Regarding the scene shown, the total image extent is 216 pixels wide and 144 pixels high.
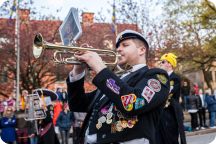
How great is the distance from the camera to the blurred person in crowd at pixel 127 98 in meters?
2.43

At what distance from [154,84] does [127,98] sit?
0.75ft

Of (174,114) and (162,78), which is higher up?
(162,78)

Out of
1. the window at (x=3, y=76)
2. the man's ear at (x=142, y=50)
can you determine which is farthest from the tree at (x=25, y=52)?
the man's ear at (x=142, y=50)

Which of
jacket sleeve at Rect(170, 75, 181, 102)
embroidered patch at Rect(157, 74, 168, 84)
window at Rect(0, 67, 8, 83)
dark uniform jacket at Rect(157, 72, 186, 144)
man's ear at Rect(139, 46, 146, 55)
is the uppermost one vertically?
man's ear at Rect(139, 46, 146, 55)

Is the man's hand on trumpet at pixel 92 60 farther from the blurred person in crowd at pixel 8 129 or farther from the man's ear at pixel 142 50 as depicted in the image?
the blurred person in crowd at pixel 8 129

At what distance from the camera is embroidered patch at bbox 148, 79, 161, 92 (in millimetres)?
2500

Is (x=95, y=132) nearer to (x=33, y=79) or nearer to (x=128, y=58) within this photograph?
(x=128, y=58)

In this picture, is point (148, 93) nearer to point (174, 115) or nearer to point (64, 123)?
point (174, 115)

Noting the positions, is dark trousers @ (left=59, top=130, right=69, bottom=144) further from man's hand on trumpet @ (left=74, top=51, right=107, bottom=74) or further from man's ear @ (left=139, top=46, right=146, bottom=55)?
man's hand on trumpet @ (left=74, top=51, right=107, bottom=74)

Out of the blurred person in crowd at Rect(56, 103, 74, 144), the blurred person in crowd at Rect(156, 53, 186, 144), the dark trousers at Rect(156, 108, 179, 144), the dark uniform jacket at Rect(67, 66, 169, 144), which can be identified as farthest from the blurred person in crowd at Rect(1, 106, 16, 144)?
the dark uniform jacket at Rect(67, 66, 169, 144)

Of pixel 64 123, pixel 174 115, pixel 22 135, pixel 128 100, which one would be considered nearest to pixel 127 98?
pixel 128 100

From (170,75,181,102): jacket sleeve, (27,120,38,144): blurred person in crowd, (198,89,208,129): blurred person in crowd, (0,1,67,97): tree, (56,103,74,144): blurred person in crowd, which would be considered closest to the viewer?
(170,75,181,102): jacket sleeve

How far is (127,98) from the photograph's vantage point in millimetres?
2402

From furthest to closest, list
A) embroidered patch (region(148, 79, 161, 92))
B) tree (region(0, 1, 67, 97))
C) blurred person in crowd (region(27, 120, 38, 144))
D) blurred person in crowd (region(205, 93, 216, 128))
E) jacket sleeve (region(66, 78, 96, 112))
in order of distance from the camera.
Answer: tree (region(0, 1, 67, 97))
blurred person in crowd (region(205, 93, 216, 128))
blurred person in crowd (region(27, 120, 38, 144))
jacket sleeve (region(66, 78, 96, 112))
embroidered patch (region(148, 79, 161, 92))
